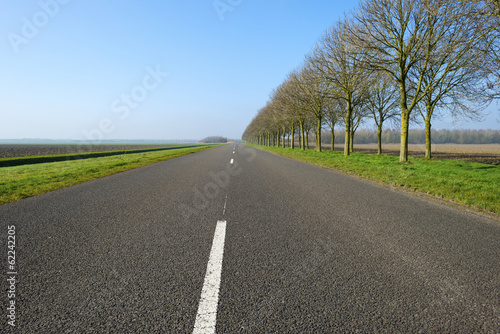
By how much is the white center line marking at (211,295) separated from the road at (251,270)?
12 mm

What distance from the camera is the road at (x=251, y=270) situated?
214cm

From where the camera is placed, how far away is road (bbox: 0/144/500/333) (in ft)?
7.02

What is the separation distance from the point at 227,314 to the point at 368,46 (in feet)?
59.3

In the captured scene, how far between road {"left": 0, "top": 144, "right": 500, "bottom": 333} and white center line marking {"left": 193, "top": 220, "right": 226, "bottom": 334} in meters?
0.01

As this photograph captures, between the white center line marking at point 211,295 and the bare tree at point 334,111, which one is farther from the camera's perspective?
the bare tree at point 334,111

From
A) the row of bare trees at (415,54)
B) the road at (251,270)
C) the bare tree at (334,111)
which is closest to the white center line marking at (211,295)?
the road at (251,270)

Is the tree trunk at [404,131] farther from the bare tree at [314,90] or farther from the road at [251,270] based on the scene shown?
the road at [251,270]

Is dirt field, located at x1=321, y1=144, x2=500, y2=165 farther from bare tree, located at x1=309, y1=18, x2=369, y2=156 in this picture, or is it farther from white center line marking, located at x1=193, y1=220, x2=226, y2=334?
white center line marking, located at x1=193, y1=220, x2=226, y2=334

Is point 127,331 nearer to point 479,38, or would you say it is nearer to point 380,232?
point 380,232

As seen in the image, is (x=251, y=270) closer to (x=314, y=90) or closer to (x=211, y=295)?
(x=211, y=295)

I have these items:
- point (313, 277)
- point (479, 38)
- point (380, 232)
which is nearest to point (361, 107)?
point (479, 38)

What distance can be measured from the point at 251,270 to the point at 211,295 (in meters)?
0.63

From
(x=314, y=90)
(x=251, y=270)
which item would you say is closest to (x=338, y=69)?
(x=314, y=90)

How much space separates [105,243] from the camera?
3.75 meters
